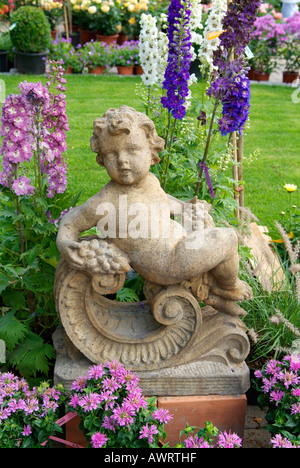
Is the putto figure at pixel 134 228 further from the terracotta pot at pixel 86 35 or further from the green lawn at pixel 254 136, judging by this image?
the terracotta pot at pixel 86 35

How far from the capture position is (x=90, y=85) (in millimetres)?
9633

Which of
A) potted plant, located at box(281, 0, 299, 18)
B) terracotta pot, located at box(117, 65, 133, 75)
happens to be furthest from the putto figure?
potted plant, located at box(281, 0, 299, 18)

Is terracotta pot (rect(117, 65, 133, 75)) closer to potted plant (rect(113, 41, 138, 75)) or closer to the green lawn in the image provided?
potted plant (rect(113, 41, 138, 75))

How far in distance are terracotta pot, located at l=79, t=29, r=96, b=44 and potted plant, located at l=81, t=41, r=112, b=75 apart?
6.65 feet

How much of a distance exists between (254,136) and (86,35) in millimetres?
6165

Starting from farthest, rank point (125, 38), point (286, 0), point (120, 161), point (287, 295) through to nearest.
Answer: point (286, 0) → point (125, 38) → point (287, 295) → point (120, 161)

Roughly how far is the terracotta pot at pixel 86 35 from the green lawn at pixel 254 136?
9.17 feet

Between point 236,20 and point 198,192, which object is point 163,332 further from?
point 236,20

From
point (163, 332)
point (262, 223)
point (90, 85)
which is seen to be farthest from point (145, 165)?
point (90, 85)

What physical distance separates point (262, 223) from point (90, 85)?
5.16 m

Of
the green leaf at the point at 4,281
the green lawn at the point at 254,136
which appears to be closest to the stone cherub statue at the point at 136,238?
the green leaf at the point at 4,281

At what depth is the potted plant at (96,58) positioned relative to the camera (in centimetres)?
1043

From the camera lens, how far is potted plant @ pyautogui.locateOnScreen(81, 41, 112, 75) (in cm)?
1043

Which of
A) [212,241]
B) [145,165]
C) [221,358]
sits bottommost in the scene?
[221,358]
